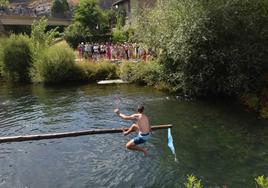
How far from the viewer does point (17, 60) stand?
49.4 metres

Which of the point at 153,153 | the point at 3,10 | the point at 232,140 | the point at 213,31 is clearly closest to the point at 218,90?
the point at 213,31

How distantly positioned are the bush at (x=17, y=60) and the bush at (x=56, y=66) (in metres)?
3.55

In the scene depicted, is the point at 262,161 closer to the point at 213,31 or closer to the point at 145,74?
the point at 213,31

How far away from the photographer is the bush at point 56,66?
150ft

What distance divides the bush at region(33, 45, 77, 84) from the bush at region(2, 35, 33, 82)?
3.55m

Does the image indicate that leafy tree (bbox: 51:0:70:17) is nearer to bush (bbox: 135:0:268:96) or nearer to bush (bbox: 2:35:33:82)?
bush (bbox: 2:35:33:82)

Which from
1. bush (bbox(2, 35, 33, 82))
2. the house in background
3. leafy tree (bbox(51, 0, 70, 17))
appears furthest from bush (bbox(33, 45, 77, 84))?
leafy tree (bbox(51, 0, 70, 17))

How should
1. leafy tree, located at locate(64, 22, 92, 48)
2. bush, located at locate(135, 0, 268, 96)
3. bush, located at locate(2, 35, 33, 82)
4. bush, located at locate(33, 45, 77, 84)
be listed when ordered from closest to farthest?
bush, located at locate(135, 0, 268, 96)
bush, located at locate(33, 45, 77, 84)
bush, located at locate(2, 35, 33, 82)
leafy tree, located at locate(64, 22, 92, 48)

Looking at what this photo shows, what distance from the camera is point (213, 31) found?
33.1 metres

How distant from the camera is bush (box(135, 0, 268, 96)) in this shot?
32.7m

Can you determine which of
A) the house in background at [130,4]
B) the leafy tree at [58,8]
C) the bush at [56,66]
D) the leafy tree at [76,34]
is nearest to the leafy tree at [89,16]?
the leafy tree at [76,34]

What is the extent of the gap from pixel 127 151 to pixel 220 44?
15.6 m

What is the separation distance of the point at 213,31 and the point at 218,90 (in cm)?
477

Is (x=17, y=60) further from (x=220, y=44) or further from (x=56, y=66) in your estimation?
(x=220, y=44)
